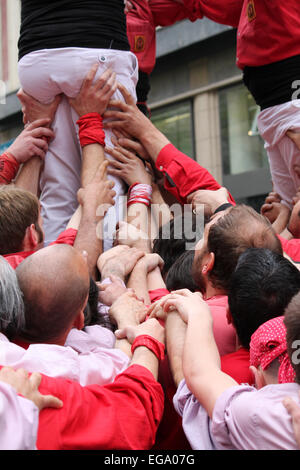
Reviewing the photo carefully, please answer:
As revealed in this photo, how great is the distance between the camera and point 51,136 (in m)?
3.03

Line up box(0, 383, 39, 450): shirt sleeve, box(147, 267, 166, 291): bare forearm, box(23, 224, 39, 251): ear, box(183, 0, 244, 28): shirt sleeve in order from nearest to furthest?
box(0, 383, 39, 450): shirt sleeve
box(23, 224, 39, 251): ear
box(147, 267, 166, 291): bare forearm
box(183, 0, 244, 28): shirt sleeve

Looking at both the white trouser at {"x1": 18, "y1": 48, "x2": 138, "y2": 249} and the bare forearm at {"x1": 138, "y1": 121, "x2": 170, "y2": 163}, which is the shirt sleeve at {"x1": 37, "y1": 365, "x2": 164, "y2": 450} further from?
the bare forearm at {"x1": 138, "y1": 121, "x2": 170, "y2": 163}

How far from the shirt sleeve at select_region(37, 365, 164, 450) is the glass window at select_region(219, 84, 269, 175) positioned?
9.23 meters

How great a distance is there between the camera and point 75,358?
157cm

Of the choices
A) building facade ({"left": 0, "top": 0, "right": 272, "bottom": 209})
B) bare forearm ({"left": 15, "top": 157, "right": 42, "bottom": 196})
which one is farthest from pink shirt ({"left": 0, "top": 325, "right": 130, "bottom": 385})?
building facade ({"left": 0, "top": 0, "right": 272, "bottom": 209})

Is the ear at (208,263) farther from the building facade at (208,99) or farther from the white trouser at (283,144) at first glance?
the building facade at (208,99)

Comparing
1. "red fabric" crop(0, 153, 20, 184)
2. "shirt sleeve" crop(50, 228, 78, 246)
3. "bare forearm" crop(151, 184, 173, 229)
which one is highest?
"red fabric" crop(0, 153, 20, 184)

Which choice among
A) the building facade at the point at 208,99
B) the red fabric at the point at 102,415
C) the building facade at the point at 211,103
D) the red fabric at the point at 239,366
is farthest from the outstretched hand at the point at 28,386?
the building facade at the point at 211,103

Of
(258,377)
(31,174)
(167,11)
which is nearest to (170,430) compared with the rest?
(258,377)

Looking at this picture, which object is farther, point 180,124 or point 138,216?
point 180,124

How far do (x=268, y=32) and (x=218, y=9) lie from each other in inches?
29.9

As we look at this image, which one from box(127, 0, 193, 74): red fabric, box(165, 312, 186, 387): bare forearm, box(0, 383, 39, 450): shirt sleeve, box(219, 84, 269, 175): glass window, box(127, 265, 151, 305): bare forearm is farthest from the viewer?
box(219, 84, 269, 175): glass window

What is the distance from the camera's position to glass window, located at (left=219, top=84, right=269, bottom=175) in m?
10.5

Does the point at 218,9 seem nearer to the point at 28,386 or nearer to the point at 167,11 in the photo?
the point at 167,11
